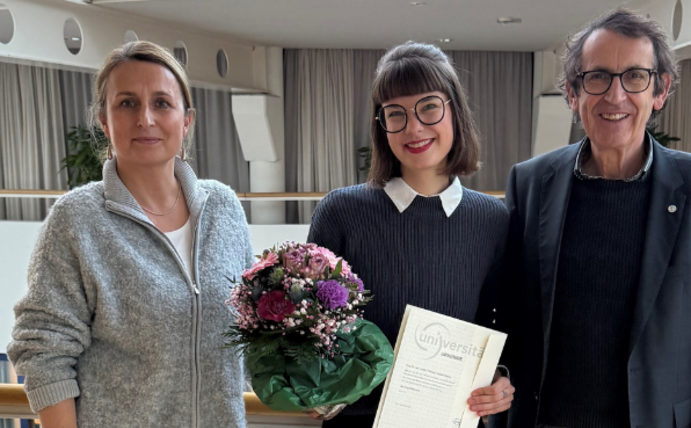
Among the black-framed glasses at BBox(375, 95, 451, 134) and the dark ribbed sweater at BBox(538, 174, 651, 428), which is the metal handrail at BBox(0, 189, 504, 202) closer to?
the dark ribbed sweater at BBox(538, 174, 651, 428)

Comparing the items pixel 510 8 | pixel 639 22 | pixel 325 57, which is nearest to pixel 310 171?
pixel 325 57

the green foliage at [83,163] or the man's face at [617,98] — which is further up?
the man's face at [617,98]

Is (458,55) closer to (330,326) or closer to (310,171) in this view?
(310,171)

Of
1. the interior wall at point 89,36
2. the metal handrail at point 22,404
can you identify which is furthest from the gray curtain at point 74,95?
the metal handrail at point 22,404

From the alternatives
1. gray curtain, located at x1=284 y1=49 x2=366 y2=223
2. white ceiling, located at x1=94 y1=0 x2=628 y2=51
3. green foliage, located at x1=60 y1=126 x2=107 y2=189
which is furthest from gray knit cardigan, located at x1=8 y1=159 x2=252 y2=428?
gray curtain, located at x1=284 y1=49 x2=366 y2=223

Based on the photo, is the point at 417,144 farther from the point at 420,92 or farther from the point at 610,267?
the point at 610,267

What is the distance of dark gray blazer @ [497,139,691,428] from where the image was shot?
176 centimetres

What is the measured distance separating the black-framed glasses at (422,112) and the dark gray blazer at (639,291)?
1.50 feet

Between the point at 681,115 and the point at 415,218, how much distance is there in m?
9.63

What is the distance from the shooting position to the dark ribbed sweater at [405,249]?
5.81 feet

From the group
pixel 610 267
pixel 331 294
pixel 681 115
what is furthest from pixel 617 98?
pixel 681 115

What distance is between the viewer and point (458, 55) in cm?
1188

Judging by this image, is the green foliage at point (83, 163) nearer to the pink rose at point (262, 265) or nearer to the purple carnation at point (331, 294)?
the pink rose at point (262, 265)

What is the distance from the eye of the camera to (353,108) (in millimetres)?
11945
